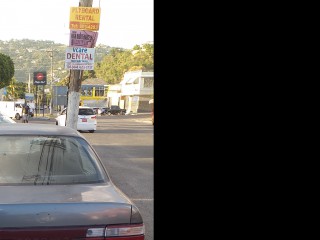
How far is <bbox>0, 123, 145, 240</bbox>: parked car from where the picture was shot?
3.48 metres

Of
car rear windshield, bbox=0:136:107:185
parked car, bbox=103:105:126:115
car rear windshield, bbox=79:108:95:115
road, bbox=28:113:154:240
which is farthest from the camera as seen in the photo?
parked car, bbox=103:105:126:115

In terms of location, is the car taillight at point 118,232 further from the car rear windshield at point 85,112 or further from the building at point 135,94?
the building at point 135,94

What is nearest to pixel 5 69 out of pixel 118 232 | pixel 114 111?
pixel 114 111

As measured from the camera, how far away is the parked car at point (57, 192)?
348 centimetres

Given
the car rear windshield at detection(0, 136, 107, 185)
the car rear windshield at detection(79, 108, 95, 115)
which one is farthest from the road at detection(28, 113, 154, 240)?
the car rear windshield at detection(79, 108, 95, 115)

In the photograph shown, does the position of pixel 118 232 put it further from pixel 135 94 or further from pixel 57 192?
pixel 135 94

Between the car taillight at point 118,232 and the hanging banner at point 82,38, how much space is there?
29.6 feet

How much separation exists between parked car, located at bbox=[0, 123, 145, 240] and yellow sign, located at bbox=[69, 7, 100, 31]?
7299mm

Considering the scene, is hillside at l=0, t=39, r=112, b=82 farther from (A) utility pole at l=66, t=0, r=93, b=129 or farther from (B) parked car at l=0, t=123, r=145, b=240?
(B) parked car at l=0, t=123, r=145, b=240

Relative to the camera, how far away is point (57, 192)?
398 cm

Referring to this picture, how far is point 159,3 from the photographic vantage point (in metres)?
3.00

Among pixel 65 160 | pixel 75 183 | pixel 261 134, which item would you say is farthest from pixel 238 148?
pixel 65 160

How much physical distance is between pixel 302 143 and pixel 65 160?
2.55 meters

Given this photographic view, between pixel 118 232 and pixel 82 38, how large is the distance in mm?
9176
